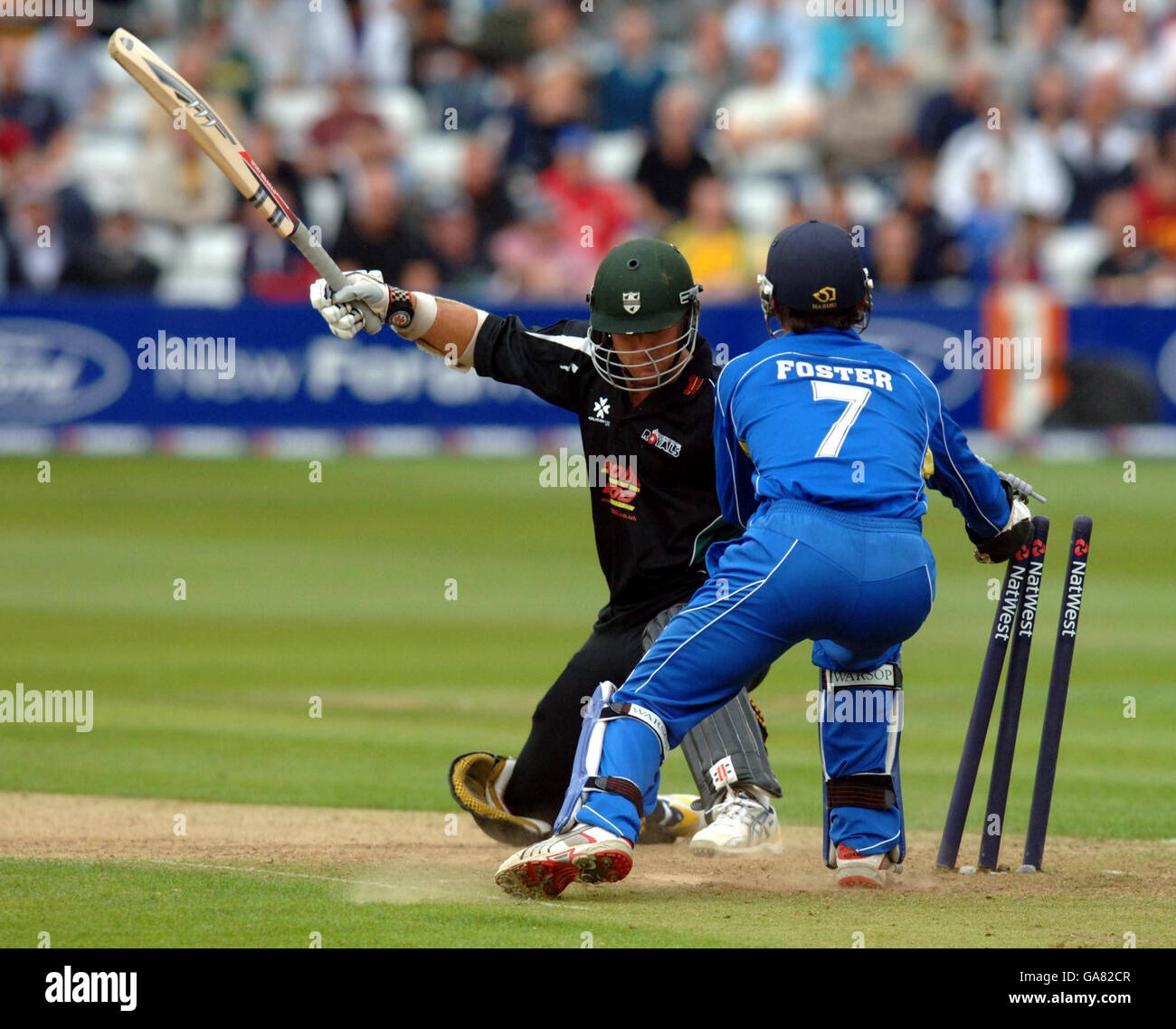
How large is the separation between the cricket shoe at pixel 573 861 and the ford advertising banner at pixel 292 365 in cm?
1349

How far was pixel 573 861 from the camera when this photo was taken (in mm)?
6020

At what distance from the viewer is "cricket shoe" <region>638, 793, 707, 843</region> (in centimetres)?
793

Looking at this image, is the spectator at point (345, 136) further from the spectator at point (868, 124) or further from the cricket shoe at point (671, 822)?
the cricket shoe at point (671, 822)

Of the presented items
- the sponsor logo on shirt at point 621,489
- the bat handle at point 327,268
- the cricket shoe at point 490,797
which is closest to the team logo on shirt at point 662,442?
the sponsor logo on shirt at point 621,489

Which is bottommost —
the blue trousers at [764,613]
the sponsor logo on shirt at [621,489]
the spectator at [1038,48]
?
the blue trousers at [764,613]

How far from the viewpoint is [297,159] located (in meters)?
22.4

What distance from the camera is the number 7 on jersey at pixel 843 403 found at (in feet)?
20.7

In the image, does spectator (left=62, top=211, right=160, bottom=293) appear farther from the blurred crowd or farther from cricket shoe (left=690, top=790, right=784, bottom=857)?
cricket shoe (left=690, top=790, right=784, bottom=857)

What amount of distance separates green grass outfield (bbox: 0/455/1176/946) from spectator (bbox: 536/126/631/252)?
2.98m

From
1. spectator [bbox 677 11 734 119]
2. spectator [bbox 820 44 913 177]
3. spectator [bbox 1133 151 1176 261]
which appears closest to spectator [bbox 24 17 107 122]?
spectator [bbox 677 11 734 119]

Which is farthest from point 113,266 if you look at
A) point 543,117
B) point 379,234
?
point 543,117

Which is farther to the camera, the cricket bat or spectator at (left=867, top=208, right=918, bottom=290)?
spectator at (left=867, top=208, right=918, bottom=290)

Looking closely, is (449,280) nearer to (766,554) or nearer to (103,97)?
(103,97)

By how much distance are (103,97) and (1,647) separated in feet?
41.2
